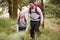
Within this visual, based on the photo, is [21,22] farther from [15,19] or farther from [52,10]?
[52,10]

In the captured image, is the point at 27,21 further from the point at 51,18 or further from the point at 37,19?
the point at 51,18

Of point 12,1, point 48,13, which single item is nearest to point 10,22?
point 12,1

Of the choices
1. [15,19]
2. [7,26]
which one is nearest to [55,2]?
[15,19]

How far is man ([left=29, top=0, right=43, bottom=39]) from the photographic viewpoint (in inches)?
108

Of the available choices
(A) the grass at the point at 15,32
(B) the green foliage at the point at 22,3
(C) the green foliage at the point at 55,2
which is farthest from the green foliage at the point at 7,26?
(C) the green foliage at the point at 55,2

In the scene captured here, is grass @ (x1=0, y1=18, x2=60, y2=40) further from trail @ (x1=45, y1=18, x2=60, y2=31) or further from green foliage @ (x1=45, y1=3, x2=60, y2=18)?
green foliage @ (x1=45, y1=3, x2=60, y2=18)

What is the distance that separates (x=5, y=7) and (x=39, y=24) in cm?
47

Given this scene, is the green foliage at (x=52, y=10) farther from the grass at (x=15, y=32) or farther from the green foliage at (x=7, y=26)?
the green foliage at (x=7, y=26)

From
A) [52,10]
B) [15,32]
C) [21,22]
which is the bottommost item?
[15,32]

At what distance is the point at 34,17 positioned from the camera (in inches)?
108

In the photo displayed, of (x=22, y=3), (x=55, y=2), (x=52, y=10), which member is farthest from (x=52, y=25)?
(x=22, y=3)

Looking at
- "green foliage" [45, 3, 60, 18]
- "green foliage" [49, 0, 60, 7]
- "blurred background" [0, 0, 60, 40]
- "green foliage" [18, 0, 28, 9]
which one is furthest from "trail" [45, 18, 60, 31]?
"green foliage" [18, 0, 28, 9]

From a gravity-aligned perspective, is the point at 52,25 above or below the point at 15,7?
below

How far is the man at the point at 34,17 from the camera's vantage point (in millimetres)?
2736
